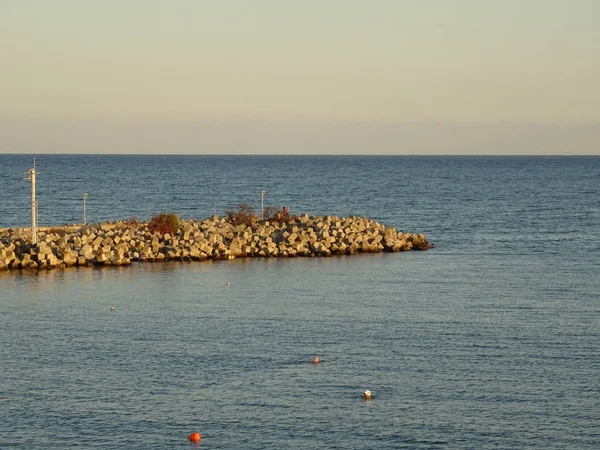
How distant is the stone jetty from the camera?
170 feet

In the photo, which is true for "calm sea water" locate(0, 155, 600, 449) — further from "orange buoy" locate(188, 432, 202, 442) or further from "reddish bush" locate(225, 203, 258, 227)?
"reddish bush" locate(225, 203, 258, 227)

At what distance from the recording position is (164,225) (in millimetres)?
60062

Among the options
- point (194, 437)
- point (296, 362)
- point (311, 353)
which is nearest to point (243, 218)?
point (311, 353)

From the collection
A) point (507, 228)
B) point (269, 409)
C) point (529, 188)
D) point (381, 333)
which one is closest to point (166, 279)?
point (381, 333)

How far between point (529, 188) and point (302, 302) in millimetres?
101792

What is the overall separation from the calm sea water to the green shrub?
773cm

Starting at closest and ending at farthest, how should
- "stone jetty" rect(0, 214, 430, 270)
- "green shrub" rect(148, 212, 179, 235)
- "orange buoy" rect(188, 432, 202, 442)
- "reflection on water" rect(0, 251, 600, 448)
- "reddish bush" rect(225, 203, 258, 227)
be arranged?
1. "orange buoy" rect(188, 432, 202, 442)
2. "reflection on water" rect(0, 251, 600, 448)
3. "stone jetty" rect(0, 214, 430, 270)
4. "green shrub" rect(148, 212, 179, 235)
5. "reddish bush" rect(225, 203, 258, 227)

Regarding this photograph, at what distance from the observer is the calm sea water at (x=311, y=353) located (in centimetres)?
2400

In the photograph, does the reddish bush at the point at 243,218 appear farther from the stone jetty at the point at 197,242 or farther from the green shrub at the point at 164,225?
the green shrub at the point at 164,225

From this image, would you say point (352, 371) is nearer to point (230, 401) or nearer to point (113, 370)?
point (230, 401)

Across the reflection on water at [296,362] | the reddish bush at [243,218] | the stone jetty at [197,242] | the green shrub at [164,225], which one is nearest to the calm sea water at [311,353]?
the reflection on water at [296,362]

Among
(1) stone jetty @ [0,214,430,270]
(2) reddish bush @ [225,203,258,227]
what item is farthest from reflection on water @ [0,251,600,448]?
(2) reddish bush @ [225,203,258,227]

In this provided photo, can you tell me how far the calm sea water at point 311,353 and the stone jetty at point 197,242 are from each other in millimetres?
2020

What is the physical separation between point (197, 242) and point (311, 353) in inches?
1030
